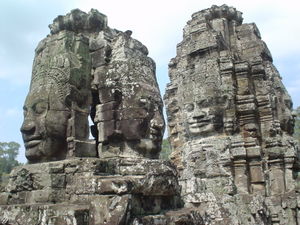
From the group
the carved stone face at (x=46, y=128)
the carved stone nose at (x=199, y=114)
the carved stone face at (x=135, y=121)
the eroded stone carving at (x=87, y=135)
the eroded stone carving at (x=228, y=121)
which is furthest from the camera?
the carved stone nose at (x=199, y=114)

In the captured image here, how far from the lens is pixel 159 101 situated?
511 centimetres

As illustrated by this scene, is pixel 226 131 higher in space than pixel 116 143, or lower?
higher

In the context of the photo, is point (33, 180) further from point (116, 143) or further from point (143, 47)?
point (143, 47)

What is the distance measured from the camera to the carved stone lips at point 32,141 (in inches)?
182

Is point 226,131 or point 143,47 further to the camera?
point 226,131

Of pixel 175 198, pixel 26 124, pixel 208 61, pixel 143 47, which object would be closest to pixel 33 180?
pixel 26 124

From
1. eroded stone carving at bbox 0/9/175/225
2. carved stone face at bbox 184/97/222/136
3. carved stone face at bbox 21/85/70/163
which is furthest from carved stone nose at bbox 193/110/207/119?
carved stone face at bbox 21/85/70/163

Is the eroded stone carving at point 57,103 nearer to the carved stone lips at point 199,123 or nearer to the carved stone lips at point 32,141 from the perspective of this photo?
the carved stone lips at point 32,141

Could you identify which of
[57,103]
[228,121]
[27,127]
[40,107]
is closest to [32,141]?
[27,127]

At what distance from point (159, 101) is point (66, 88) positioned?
1.27 m

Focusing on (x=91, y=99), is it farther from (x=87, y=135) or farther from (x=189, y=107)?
A: (x=189, y=107)

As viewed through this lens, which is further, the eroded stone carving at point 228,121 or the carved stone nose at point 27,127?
the eroded stone carving at point 228,121

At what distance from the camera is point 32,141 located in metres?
4.65

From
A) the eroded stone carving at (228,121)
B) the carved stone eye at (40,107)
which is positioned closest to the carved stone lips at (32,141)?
the carved stone eye at (40,107)
